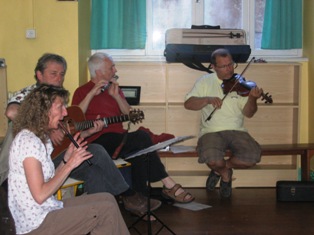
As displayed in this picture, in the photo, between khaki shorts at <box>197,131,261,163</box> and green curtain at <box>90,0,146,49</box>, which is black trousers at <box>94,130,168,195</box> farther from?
green curtain at <box>90,0,146,49</box>

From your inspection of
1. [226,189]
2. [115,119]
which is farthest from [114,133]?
[226,189]

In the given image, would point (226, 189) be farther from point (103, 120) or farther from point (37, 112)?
point (37, 112)

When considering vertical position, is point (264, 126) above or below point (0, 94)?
below

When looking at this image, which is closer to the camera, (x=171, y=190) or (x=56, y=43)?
(x=171, y=190)

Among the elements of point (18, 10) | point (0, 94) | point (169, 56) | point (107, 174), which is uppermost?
point (18, 10)

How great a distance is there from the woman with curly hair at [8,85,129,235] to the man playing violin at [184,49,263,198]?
1.87 m

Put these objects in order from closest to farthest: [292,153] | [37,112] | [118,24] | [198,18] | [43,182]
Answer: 1. [43,182]
2. [37,112]
3. [292,153]
4. [118,24]
5. [198,18]

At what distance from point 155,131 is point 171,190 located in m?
1.11

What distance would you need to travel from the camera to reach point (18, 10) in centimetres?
406

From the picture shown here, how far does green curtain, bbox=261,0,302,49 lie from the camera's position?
4.82 meters

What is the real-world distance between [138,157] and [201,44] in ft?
4.84

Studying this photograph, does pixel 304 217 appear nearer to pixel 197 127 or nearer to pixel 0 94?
pixel 197 127

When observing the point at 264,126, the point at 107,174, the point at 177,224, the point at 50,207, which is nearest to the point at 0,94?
the point at 107,174

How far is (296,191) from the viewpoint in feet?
13.2
